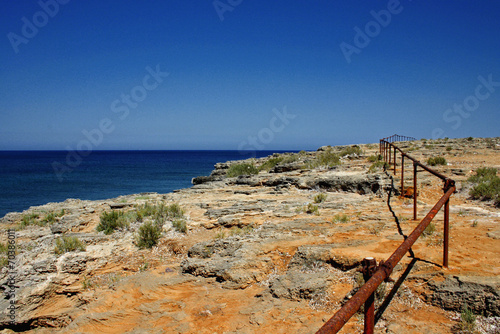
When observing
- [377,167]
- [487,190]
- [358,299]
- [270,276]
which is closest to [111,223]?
[270,276]

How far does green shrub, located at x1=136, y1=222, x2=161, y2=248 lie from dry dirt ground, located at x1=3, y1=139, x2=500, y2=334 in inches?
8.5

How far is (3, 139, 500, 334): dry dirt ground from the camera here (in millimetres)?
3734

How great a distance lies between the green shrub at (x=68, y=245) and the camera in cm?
658

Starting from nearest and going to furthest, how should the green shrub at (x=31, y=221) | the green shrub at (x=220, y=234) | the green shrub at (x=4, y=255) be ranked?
1. the green shrub at (x=4, y=255)
2. the green shrub at (x=220, y=234)
3. the green shrub at (x=31, y=221)

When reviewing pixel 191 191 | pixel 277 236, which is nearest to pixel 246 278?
pixel 277 236

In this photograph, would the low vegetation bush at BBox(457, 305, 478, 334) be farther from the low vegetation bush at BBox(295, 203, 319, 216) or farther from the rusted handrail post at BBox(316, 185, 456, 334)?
the low vegetation bush at BBox(295, 203, 319, 216)

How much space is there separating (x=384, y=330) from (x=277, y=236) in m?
3.33

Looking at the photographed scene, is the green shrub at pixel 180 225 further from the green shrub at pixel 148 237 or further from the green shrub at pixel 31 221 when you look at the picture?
the green shrub at pixel 31 221

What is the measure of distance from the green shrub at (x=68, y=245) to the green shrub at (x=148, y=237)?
123 cm

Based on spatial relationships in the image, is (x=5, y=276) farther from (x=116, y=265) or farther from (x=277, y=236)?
(x=277, y=236)

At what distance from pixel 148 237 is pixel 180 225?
0.92 meters

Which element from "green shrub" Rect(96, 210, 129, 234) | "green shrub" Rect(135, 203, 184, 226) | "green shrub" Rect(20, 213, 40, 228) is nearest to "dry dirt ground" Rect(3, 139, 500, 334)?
"green shrub" Rect(135, 203, 184, 226)

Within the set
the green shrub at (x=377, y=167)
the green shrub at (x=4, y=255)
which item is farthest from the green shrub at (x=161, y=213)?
the green shrub at (x=377, y=167)

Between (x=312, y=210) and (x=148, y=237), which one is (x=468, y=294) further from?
(x=148, y=237)
